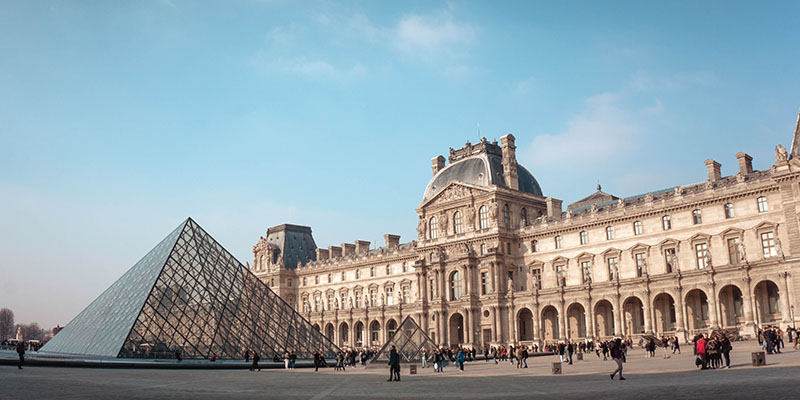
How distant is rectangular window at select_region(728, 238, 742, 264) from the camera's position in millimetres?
41469

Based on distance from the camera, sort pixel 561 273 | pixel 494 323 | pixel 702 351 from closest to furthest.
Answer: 1. pixel 702 351
2. pixel 561 273
3. pixel 494 323

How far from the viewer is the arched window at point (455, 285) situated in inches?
2194

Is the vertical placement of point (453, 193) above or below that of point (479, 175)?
below

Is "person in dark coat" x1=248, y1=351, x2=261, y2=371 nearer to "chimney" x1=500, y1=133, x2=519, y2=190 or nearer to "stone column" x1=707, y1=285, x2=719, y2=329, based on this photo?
"stone column" x1=707, y1=285, x2=719, y2=329

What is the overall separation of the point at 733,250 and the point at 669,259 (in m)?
4.20

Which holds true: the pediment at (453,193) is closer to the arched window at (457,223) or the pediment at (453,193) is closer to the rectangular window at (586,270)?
the arched window at (457,223)

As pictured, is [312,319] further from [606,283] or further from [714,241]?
[714,241]

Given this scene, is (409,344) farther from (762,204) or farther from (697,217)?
(762,204)

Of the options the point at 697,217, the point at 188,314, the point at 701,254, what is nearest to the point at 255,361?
the point at 188,314

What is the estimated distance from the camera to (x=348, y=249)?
243 feet

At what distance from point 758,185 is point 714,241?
4.32m

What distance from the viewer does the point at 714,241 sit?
42750mm

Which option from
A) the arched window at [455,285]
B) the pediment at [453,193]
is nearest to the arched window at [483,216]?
the pediment at [453,193]

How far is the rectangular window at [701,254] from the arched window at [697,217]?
1405 mm
